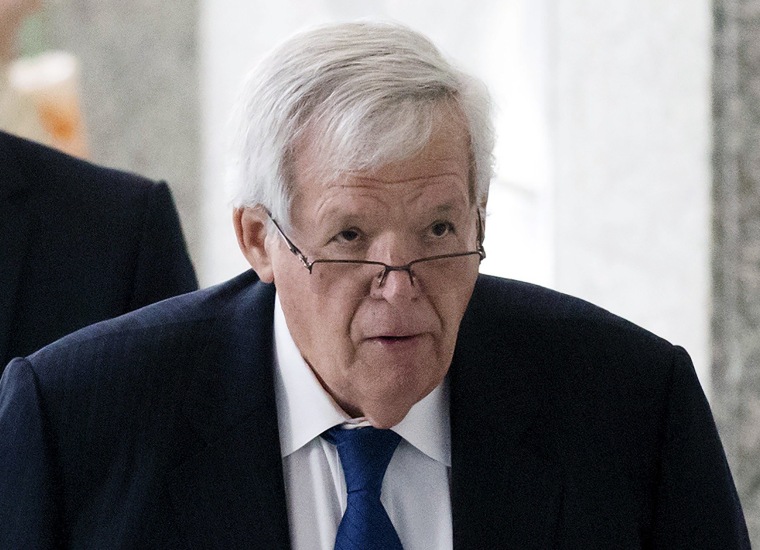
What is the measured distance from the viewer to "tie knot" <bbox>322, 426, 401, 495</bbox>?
6.93ft

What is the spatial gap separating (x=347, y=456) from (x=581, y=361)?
0.42m

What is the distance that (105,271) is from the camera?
2598 mm

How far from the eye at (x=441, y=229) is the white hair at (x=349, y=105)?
84 mm

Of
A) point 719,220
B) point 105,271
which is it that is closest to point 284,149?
point 105,271

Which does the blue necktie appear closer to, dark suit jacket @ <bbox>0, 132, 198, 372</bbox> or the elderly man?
the elderly man

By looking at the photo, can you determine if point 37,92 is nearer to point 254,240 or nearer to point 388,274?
point 254,240

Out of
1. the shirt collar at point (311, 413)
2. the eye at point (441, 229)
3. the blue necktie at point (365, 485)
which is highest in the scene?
the eye at point (441, 229)

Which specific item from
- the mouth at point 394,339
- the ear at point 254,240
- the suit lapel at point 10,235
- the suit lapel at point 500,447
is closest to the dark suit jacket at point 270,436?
the suit lapel at point 500,447

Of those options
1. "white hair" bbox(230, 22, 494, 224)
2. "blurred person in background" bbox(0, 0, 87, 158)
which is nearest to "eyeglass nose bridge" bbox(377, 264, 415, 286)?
"white hair" bbox(230, 22, 494, 224)

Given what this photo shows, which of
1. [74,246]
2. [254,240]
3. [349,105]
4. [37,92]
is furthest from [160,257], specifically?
[37,92]

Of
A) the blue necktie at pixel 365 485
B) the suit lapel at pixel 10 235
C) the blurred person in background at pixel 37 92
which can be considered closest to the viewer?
the blue necktie at pixel 365 485

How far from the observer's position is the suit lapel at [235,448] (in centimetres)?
208

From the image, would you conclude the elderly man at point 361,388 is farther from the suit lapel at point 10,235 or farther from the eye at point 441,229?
the suit lapel at point 10,235

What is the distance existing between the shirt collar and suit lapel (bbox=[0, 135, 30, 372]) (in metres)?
0.57
